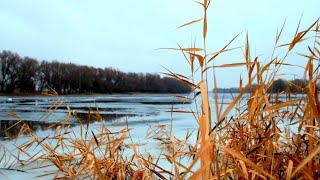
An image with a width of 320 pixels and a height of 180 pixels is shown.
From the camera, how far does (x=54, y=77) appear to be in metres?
59.4

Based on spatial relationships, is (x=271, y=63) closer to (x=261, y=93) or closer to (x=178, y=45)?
(x=261, y=93)

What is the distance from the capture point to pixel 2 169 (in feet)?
10.7

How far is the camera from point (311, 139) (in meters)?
1.50

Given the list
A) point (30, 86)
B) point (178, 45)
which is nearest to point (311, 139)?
point (178, 45)

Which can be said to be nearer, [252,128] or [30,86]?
[252,128]

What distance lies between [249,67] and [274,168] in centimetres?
54

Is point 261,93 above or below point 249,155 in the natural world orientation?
→ above

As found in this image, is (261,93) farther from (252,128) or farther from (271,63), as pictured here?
(252,128)

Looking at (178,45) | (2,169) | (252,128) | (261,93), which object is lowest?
(2,169)

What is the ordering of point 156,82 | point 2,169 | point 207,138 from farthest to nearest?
point 156,82
point 2,169
point 207,138

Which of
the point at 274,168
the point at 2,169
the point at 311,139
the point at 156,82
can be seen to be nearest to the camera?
the point at 311,139

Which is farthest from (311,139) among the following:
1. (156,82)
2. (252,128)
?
(156,82)

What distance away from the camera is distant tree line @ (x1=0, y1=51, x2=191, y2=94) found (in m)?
55.0

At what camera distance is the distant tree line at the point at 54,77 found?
55.0 meters
